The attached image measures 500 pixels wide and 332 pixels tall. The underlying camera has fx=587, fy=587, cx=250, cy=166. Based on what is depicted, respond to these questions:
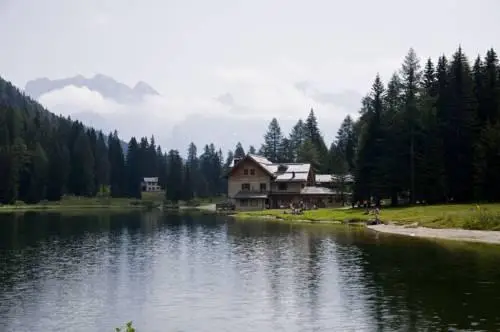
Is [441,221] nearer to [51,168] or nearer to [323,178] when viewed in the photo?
[323,178]

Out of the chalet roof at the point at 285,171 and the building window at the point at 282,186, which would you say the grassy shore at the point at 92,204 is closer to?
the chalet roof at the point at 285,171

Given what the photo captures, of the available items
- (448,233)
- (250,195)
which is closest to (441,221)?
(448,233)

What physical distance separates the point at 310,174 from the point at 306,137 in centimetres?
5045

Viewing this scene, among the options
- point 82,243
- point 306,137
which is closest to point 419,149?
point 82,243

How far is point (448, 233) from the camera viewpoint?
5988cm

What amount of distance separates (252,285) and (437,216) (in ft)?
131

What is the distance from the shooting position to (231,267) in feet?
139

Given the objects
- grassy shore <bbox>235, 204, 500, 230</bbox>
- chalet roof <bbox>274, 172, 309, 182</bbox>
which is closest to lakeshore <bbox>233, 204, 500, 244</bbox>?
grassy shore <bbox>235, 204, 500, 230</bbox>

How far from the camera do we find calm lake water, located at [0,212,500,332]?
25984mm

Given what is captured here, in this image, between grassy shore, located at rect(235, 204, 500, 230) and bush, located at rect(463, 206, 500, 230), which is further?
grassy shore, located at rect(235, 204, 500, 230)

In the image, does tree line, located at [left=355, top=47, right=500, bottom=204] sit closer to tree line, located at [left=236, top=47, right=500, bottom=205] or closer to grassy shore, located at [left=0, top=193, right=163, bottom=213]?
tree line, located at [left=236, top=47, right=500, bottom=205]

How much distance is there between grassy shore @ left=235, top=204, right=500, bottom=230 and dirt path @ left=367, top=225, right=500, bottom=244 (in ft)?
5.62

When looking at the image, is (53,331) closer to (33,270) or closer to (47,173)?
(33,270)

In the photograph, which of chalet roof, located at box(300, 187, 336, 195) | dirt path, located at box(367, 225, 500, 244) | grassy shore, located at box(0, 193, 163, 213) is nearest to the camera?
dirt path, located at box(367, 225, 500, 244)
